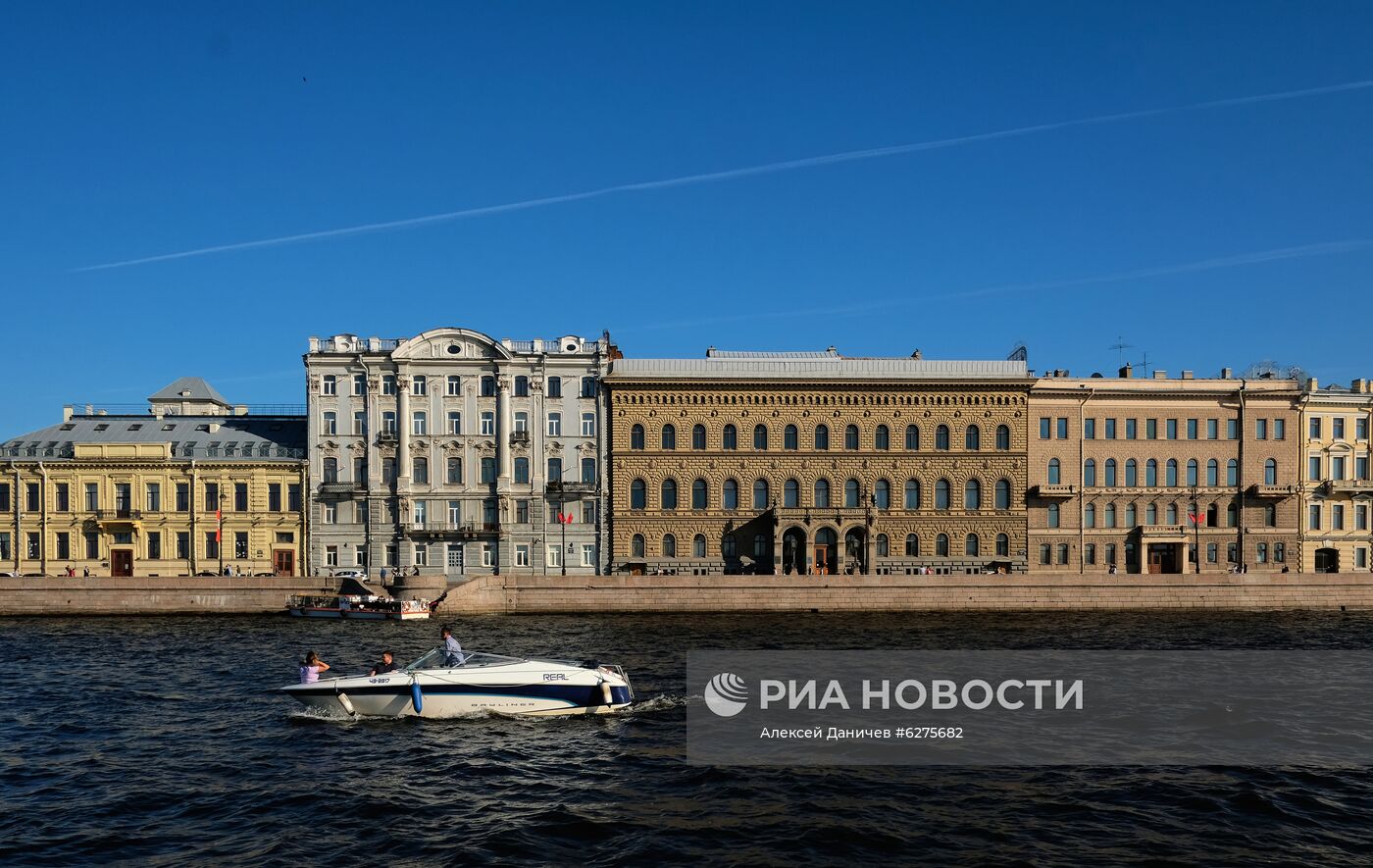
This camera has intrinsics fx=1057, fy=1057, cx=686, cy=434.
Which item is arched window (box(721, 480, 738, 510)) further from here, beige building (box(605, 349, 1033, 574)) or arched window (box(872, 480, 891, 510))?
arched window (box(872, 480, 891, 510))

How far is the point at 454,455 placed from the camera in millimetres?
59094

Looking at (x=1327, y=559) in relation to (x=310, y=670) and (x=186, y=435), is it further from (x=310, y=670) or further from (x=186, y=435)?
(x=186, y=435)

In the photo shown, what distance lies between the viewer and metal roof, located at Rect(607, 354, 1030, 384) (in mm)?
60312

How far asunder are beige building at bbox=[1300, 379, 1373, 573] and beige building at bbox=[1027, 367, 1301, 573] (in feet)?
3.24

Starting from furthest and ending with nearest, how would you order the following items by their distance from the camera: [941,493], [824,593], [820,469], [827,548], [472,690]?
[941,493], [820,469], [827,548], [824,593], [472,690]

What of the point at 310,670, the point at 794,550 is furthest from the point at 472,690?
the point at 794,550

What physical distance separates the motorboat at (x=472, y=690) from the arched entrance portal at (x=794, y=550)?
113 ft

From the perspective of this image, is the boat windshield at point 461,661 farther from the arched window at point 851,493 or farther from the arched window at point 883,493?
the arched window at point 883,493

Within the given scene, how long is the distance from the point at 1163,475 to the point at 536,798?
5188cm

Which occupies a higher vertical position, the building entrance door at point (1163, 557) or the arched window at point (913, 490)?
the arched window at point (913, 490)

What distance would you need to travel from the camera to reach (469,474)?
194 feet

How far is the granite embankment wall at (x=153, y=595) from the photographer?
5069 centimetres
